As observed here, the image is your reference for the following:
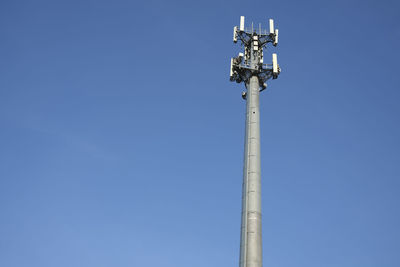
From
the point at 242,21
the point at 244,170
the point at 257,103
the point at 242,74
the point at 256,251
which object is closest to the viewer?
the point at 256,251

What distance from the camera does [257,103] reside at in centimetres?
5097

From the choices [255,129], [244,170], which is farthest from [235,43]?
[244,170]

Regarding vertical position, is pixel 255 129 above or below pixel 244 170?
above

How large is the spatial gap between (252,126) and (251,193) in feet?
28.5

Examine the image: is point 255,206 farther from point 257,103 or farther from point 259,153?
point 257,103

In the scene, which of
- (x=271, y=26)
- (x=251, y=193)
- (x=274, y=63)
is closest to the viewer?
(x=251, y=193)

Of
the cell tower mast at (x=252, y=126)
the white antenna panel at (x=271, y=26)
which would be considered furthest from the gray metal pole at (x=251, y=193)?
the white antenna panel at (x=271, y=26)

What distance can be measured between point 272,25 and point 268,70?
27.2ft

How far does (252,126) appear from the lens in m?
48.5

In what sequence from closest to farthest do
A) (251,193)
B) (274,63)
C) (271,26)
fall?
(251,193), (274,63), (271,26)

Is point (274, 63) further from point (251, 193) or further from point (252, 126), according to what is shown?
point (251, 193)

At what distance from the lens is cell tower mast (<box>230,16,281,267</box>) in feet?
133

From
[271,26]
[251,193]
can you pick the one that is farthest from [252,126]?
[271,26]

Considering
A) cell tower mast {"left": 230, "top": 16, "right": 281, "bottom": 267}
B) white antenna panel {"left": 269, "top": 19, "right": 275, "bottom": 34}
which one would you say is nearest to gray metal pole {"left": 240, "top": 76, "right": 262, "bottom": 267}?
cell tower mast {"left": 230, "top": 16, "right": 281, "bottom": 267}
